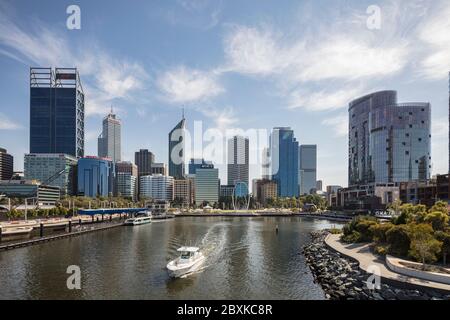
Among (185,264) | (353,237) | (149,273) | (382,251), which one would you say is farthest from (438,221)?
(149,273)

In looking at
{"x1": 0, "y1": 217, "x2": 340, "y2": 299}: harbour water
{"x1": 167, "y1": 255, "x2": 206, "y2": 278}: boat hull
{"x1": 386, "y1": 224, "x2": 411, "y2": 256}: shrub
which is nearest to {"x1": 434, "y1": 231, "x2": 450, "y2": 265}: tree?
{"x1": 386, "y1": 224, "x2": 411, "y2": 256}: shrub

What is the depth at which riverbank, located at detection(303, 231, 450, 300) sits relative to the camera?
104 ft

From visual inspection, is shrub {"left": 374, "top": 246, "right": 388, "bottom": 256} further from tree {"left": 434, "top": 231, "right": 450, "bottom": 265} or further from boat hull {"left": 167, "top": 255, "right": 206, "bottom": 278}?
boat hull {"left": 167, "top": 255, "right": 206, "bottom": 278}

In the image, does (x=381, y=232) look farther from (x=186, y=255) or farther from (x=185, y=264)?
(x=185, y=264)

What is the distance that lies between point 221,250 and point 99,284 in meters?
30.5

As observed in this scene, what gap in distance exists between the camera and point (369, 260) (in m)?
45.8

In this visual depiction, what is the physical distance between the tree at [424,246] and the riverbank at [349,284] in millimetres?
6935

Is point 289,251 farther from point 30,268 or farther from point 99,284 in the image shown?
point 30,268

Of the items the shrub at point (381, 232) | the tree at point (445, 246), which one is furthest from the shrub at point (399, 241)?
the shrub at point (381, 232)

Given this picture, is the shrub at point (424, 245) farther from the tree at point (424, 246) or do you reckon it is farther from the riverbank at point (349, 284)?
the riverbank at point (349, 284)

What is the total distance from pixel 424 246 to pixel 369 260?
9230 mm

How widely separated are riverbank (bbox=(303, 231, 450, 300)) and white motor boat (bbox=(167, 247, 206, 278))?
17100 millimetres
